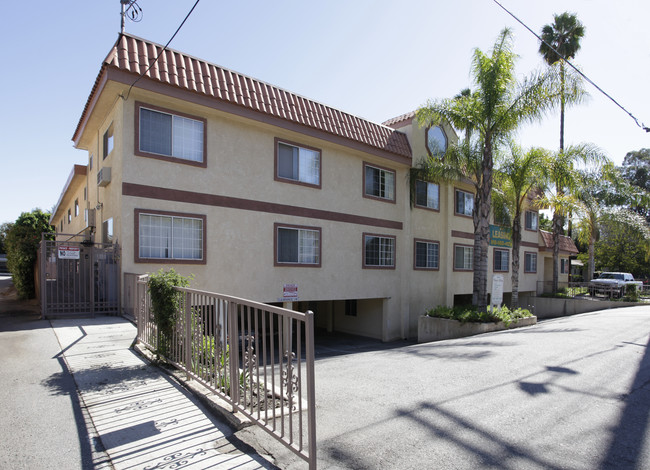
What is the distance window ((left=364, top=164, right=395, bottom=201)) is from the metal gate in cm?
975

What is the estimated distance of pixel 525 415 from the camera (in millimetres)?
4934

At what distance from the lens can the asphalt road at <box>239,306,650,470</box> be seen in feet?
12.8

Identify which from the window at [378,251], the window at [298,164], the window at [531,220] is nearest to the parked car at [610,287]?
the window at [531,220]

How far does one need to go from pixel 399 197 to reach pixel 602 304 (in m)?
14.6

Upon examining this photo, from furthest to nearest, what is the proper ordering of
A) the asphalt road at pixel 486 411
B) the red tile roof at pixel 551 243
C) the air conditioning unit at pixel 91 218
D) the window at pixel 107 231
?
the red tile roof at pixel 551 243
the air conditioning unit at pixel 91 218
the window at pixel 107 231
the asphalt road at pixel 486 411

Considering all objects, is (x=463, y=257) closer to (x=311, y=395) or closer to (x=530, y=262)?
(x=530, y=262)

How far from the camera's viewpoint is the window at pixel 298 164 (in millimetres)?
14289

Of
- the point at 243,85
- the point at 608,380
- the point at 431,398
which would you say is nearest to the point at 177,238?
the point at 243,85

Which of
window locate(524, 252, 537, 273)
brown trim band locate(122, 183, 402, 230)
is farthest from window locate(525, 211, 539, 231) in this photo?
brown trim band locate(122, 183, 402, 230)

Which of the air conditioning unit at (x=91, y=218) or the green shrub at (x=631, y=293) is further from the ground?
the air conditioning unit at (x=91, y=218)

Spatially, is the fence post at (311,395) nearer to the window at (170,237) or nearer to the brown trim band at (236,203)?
the window at (170,237)

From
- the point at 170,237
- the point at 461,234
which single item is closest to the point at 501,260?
the point at 461,234

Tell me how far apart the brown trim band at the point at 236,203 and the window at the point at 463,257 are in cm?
596

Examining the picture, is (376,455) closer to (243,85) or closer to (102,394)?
(102,394)
